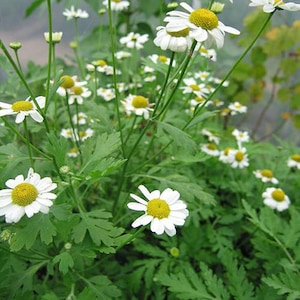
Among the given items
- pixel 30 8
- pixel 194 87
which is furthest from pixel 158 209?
pixel 30 8

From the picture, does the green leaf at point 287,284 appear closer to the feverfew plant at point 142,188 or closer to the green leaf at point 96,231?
the feverfew plant at point 142,188

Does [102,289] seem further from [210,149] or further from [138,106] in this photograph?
[210,149]

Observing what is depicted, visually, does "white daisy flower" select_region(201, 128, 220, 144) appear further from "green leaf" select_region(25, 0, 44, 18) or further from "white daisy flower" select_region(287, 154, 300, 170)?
"green leaf" select_region(25, 0, 44, 18)

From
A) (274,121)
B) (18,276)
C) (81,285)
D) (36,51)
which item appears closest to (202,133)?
(81,285)

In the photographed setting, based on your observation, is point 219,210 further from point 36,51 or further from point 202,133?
point 36,51

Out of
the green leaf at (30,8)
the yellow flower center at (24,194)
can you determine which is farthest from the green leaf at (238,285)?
the green leaf at (30,8)

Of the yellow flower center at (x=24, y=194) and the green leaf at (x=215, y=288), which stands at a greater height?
the yellow flower center at (x=24, y=194)
